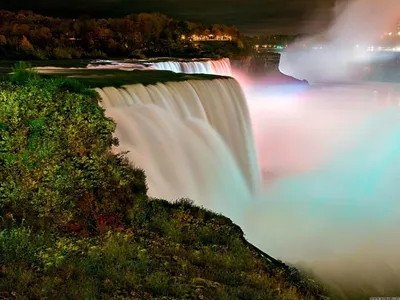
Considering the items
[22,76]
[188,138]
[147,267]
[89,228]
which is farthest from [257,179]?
[147,267]

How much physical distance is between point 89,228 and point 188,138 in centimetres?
595

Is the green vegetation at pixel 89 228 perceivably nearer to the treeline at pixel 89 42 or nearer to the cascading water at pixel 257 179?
the cascading water at pixel 257 179

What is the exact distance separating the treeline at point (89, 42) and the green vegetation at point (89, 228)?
25.1 m

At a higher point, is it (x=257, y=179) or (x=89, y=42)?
(x=89, y=42)

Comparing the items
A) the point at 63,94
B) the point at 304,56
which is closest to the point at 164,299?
the point at 63,94

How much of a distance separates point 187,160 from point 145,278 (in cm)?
643

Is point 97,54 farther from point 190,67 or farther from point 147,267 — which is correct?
point 147,267

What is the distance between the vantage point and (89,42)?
4234cm

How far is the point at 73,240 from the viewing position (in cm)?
646

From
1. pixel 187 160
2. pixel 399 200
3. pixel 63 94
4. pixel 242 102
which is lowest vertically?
pixel 63 94

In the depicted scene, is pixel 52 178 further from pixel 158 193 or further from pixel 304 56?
pixel 304 56

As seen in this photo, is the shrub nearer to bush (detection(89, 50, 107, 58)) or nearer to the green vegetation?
bush (detection(89, 50, 107, 58))

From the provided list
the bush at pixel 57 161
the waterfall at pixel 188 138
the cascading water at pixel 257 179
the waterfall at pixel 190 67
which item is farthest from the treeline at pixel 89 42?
the bush at pixel 57 161

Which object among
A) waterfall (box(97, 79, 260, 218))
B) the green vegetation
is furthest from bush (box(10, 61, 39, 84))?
waterfall (box(97, 79, 260, 218))
